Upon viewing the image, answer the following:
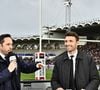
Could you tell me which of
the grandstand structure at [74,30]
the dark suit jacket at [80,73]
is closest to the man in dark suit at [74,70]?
the dark suit jacket at [80,73]

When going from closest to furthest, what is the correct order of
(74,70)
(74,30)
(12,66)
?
(12,66), (74,70), (74,30)

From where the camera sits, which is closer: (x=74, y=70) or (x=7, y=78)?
(x=7, y=78)

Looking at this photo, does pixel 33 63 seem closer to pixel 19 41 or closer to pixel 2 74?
pixel 2 74

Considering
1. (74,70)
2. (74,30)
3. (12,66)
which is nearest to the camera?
(12,66)

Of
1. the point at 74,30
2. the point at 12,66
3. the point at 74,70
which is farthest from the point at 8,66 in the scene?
the point at 74,30

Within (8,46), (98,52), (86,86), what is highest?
(8,46)

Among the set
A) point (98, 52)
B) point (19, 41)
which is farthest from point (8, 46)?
point (98, 52)

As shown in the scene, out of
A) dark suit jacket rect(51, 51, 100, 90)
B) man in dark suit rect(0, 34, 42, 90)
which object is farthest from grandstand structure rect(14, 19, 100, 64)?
man in dark suit rect(0, 34, 42, 90)

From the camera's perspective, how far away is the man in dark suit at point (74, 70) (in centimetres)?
544

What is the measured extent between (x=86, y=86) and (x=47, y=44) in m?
37.8

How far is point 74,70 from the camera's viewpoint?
5.46 metres

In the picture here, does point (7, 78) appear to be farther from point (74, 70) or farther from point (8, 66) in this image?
point (74, 70)

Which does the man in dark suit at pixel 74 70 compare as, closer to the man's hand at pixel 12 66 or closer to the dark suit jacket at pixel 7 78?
the dark suit jacket at pixel 7 78

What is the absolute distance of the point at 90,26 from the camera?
54.3m
